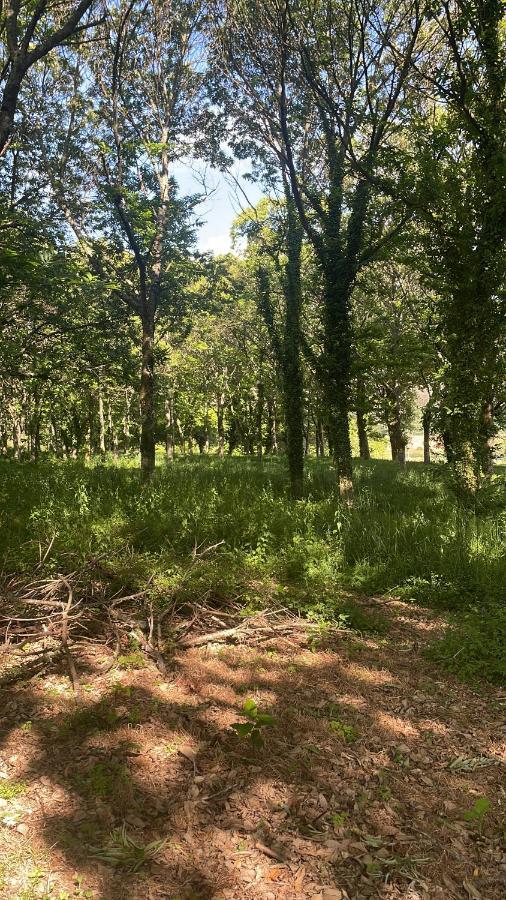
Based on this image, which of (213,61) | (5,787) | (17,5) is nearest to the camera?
(5,787)

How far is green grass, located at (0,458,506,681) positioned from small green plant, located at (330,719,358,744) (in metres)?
1.39

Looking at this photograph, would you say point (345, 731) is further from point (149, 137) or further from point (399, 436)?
point (399, 436)

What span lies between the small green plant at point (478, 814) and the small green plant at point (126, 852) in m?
1.68

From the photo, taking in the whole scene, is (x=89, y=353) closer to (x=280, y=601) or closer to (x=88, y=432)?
(x=280, y=601)

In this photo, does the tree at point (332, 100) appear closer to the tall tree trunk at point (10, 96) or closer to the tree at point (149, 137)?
the tree at point (149, 137)

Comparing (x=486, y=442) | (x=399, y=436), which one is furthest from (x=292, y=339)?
(x=399, y=436)

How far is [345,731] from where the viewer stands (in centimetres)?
344

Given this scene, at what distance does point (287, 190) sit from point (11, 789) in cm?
1264

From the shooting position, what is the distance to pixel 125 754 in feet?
10.2

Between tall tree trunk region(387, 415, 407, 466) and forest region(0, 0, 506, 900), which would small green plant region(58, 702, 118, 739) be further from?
tall tree trunk region(387, 415, 407, 466)

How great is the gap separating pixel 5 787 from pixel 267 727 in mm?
1691

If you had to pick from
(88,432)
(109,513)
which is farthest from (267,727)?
(88,432)

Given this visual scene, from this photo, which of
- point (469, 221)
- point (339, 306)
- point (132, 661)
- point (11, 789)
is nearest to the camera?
point (11, 789)

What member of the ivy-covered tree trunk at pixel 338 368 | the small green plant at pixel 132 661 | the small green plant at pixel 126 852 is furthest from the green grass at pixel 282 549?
the small green plant at pixel 126 852
